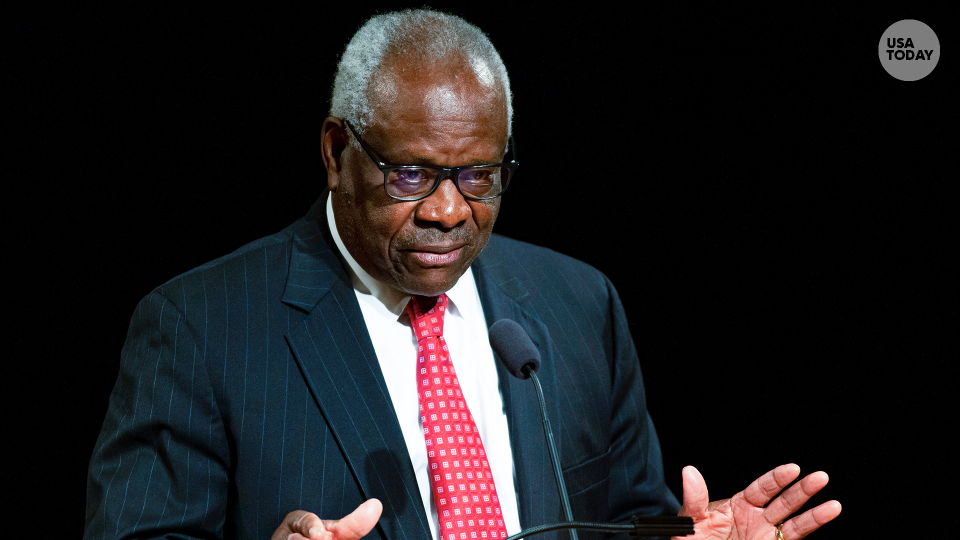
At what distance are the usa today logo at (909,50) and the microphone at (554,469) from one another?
1783 millimetres

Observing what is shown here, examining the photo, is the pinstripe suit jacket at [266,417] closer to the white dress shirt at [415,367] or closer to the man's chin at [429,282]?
the white dress shirt at [415,367]

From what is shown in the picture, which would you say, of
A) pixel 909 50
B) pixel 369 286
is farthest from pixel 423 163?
pixel 909 50

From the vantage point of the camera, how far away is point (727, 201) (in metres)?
2.94

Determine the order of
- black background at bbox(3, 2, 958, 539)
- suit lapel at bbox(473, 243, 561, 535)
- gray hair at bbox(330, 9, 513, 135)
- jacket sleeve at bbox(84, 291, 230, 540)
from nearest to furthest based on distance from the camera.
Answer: jacket sleeve at bbox(84, 291, 230, 540), gray hair at bbox(330, 9, 513, 135), suit lapel at bbox(473, 243, 561, 535), black background at bbox(3, 2, 958, 539)

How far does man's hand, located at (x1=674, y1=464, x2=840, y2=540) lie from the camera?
1.84 meters

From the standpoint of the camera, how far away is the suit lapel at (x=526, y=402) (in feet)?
6.66

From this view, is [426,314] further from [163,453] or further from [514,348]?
[163,453]

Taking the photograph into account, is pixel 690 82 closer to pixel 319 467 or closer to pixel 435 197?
pixel 435 197

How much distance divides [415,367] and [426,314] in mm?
123

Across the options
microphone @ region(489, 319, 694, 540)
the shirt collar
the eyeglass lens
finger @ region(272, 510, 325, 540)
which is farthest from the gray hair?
finger @ region(272, 510, 325, 540)

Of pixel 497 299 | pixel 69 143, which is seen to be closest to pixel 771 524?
pixel 497 299

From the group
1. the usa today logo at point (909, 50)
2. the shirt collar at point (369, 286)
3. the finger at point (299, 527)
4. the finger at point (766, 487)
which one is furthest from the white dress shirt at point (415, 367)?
the usa today logo at point (909, 50)

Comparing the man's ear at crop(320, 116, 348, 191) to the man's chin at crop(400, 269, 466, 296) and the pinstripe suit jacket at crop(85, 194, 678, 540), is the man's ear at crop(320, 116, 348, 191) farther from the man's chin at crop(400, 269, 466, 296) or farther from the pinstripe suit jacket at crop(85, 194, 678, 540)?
the man's chin at crop(400, 269, 466, 296)

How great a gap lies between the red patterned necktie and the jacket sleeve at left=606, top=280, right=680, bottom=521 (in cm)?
47
